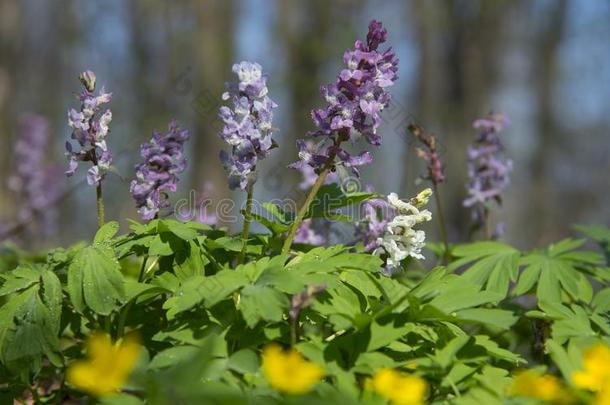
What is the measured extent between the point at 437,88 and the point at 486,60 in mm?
905

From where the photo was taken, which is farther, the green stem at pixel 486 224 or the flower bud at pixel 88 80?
the green stem at pixel 486 224

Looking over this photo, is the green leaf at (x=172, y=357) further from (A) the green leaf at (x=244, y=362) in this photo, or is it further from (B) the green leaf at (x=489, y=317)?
(B) the green leaf at (x=489, y=317)

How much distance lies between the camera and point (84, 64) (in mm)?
22078

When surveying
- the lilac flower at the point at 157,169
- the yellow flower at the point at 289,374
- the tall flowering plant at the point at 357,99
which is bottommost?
the yellow flower at the point at 289,374

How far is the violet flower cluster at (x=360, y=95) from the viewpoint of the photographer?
214cm

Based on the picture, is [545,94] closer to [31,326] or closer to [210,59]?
[210,59]

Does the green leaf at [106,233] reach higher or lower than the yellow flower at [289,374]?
higher

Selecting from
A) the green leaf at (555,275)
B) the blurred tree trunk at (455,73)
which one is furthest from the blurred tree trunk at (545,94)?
the green leaf at (555,275)

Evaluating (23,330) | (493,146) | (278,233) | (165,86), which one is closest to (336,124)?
(278,233)

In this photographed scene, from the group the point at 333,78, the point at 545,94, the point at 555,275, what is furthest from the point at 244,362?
the point at 545,94

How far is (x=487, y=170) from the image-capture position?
11.8 ft

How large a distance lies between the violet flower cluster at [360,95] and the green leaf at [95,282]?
67 cm

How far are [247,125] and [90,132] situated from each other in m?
0.60

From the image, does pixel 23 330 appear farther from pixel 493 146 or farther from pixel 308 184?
pixel 493 146
